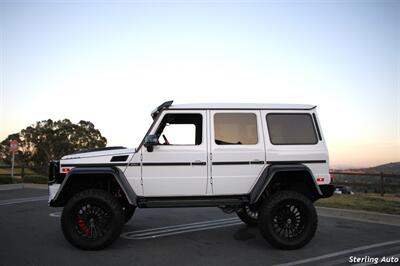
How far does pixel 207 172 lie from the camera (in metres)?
5.61

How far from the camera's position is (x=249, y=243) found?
5883 mm

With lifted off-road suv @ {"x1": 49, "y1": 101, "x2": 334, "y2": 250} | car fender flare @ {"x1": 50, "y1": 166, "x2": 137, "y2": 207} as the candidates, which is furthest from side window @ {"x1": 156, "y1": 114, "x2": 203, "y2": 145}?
car fender flare @ {"x1": 50, "y1": 166, "x2": 137, "y2": 207}

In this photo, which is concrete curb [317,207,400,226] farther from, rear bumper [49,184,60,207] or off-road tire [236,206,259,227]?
rear bumper [49,184,60,207]

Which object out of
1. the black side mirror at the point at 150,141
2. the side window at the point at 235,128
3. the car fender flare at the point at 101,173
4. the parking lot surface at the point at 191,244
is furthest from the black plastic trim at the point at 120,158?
the side window at the point at 235,128

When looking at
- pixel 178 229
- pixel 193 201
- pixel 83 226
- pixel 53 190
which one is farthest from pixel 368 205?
pixel 53 190

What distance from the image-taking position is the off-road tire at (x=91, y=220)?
5.27m

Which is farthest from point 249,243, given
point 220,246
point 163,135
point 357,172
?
point 357,172

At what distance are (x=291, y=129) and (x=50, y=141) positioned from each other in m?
39.9

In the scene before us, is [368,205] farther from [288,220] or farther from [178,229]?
[178,229]

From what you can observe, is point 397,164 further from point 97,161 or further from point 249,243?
point 97,161

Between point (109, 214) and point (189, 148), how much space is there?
1658 millimetres

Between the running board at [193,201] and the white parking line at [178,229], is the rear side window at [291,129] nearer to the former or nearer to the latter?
the running board at [193,201]

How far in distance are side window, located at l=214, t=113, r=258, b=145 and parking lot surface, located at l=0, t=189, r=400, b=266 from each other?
1792 mm

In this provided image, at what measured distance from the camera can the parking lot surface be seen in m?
4.90
